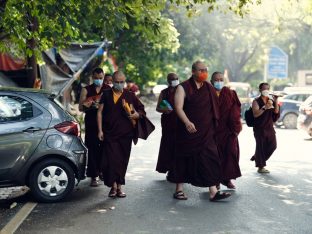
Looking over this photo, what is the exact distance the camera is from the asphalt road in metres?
6.26

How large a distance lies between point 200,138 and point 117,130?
116 centimetres

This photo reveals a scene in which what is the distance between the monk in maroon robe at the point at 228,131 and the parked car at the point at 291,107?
14.0 m

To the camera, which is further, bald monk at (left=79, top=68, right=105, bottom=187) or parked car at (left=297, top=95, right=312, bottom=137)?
parked car at (left=297, top=95, right=312, bottom=137)

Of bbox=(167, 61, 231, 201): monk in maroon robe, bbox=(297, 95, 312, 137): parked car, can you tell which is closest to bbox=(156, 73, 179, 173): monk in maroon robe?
bbox=(167, 61, 231, 201): monk in maroon robe

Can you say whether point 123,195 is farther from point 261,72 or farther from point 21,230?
point 261,72

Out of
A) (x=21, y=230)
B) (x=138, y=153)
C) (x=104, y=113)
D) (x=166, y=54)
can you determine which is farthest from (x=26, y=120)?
(x=166, y=54)

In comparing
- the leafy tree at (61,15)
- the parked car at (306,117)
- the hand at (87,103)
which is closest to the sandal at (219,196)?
the hand at (87,103)

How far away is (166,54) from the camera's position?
3391 cm

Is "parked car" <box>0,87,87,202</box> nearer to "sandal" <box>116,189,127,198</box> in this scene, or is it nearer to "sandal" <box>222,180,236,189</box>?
"sandal" <box>116,189,127,198</box>

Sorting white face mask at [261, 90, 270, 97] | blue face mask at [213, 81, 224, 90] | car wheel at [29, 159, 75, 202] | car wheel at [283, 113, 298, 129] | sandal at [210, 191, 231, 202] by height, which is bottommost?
car wheel at [283, 113, 298, 129]

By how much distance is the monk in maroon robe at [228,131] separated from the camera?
865 centimetres

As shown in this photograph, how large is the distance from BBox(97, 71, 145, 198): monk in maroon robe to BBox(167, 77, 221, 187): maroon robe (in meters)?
0.78

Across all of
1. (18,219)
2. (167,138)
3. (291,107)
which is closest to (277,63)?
(291,107)

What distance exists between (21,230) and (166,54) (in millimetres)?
28167
